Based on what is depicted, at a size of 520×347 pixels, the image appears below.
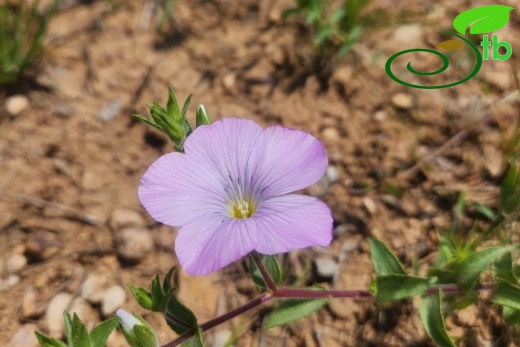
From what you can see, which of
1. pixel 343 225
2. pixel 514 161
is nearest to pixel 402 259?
pixel 343 225

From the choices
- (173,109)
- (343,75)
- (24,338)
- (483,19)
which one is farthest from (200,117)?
(483,19)

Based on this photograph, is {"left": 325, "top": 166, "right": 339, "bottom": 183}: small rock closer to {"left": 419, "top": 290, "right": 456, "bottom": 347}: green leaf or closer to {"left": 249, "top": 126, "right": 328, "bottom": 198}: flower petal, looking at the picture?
{"left": 419, "top": 290, "right": 456, "bottom": 347}: green leaf

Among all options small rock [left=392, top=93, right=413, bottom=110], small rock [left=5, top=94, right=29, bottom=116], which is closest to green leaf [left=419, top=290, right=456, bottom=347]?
small rock [left=392, top=93, right=413, bottom=110]

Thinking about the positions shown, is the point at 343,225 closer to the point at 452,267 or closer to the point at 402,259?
the point at 402,259

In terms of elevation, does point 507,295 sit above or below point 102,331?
above

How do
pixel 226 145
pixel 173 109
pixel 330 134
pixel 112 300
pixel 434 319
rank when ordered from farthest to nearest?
pixel 330 134
pixel 112 300
pixel 434 319
pixel 173 109
pixel 226 145

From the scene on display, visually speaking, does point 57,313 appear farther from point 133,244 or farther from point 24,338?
point 133,244
